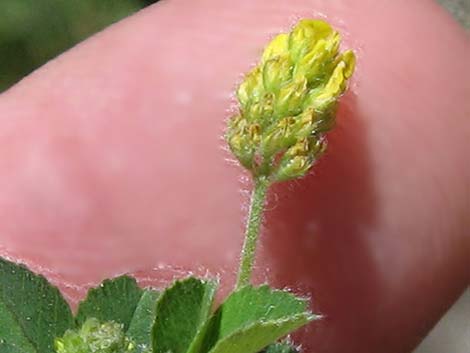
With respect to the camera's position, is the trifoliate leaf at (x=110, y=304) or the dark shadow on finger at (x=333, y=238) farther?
the dark shadow on finger at (x=333, y=238)

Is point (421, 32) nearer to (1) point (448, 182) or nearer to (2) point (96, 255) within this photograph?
(1) point (448, 182)

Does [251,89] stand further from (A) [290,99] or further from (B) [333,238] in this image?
(B) [333,238]

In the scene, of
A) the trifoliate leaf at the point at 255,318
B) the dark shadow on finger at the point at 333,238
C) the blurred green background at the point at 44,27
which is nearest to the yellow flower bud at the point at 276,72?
the trifoliate leaf at the point at 255,318

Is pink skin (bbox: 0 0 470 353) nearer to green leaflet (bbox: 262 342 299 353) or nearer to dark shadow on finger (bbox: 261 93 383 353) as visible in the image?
dark shadow on finger (bbox: 261 93 383 353)

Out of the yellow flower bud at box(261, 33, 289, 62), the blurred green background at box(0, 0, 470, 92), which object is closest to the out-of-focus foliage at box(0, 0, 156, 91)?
the blurred green background at box(0, 0, 470, 92)

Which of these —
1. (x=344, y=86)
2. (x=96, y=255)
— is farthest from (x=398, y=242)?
(x=344, y=86)

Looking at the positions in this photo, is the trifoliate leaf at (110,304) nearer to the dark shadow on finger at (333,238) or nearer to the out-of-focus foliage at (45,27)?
the dark shadow on finger at (333,238)

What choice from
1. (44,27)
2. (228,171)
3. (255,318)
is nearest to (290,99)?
(255,318)

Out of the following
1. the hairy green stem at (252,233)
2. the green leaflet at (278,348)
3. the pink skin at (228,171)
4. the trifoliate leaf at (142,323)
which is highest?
the hairy green stem at (252,233)
